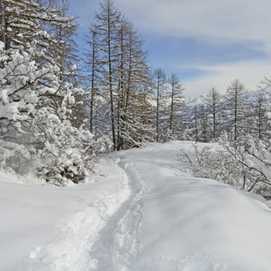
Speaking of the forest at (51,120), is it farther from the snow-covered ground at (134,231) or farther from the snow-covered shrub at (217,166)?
the snow-covered ground at (134,231)

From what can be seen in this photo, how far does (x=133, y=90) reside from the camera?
3831cm

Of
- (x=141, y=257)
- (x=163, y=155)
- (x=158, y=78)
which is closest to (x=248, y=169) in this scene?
(x=141, y=257)

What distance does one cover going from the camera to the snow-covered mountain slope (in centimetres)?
684

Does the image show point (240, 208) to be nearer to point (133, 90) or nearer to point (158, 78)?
point (133, 90)

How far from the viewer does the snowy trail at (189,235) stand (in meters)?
6.62

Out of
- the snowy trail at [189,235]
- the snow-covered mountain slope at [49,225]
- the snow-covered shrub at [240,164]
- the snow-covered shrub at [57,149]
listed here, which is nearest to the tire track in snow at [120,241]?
the snowy trail at [189,235]

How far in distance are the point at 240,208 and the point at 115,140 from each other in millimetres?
28539

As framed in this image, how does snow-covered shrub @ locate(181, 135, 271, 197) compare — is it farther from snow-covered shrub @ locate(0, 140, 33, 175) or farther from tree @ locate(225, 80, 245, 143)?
tree @ locate(225, 80, 245, 143)

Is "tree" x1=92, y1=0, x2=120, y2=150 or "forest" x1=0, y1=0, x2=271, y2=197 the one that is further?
"tree" x1=92, y1=0, x2=120, y2=150

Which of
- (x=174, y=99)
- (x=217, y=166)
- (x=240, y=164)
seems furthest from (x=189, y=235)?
(x=174, y=99)

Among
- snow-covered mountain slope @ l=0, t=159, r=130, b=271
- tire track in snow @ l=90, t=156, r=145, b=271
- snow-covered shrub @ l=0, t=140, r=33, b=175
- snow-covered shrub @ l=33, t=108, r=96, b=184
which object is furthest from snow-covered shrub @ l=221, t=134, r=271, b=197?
snow-covered shrub @ l=0, t=140, r=33, b=175

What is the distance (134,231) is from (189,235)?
1508 mm

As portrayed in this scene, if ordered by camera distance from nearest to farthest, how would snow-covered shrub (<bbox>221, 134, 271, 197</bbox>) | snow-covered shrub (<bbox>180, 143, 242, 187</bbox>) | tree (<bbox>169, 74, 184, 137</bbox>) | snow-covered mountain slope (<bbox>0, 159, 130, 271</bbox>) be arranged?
snow-covered mountain slope (<bbox>0, 159, 130, 271</bbox>) < snow-covered shrub (<bbox>221, 134, 271, 197</bbox>) < snow-covered shrub (<bbox>180, 143, 242, 187</bbox>) < tree (<bbox>169, 74, 184, 137</bbox>)

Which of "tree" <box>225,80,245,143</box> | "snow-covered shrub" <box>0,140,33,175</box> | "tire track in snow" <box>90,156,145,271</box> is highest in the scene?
"tree" <box>225,80,245,143</box>
